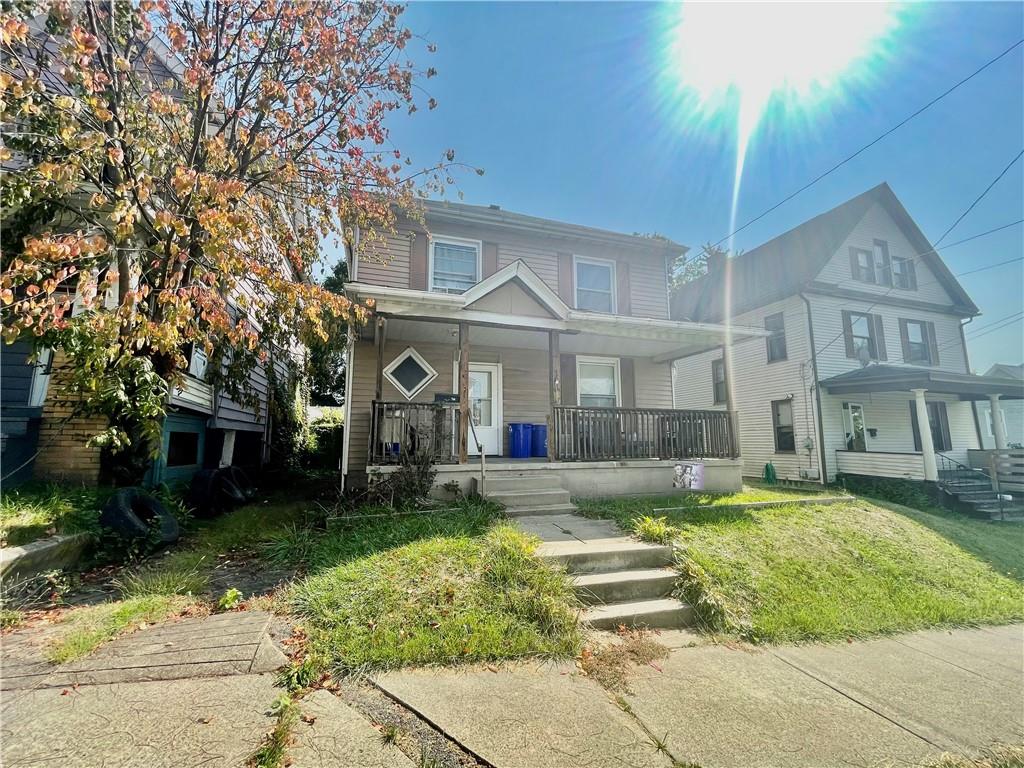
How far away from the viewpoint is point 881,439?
13938 mm

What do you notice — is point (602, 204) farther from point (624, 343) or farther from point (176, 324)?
point (176, 324)

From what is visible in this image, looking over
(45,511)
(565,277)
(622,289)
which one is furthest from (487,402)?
(45,511)

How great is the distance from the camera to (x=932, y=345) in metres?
16.0

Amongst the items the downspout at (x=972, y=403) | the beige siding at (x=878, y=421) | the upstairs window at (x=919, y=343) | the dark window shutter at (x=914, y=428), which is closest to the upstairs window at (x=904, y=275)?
the upstairs window at (x=919, y=343)

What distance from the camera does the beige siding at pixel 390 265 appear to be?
9516mm

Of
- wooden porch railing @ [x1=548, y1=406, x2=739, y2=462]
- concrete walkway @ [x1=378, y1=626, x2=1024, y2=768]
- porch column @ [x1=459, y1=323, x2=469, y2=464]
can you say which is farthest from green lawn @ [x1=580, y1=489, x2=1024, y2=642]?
porch column @ [x1=459, y1=323, x2=469, y2=464]

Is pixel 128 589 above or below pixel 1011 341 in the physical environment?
below

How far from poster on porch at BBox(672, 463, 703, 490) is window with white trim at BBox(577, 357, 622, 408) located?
2.84 metres

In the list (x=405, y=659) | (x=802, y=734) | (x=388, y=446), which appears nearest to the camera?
(x=802, y=734)

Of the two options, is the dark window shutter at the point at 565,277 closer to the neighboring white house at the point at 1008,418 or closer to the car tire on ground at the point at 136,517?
the car tire on ground at the point at 136,517

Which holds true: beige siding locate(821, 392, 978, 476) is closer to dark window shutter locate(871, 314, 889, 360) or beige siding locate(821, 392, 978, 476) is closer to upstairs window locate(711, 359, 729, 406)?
dark window shutter locate(871, 314, 889, 360)

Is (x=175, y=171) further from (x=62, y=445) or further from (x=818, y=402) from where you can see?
(x=818, y=402)

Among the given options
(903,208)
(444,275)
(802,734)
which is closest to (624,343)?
(444,275)

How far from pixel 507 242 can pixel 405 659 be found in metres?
9.49
